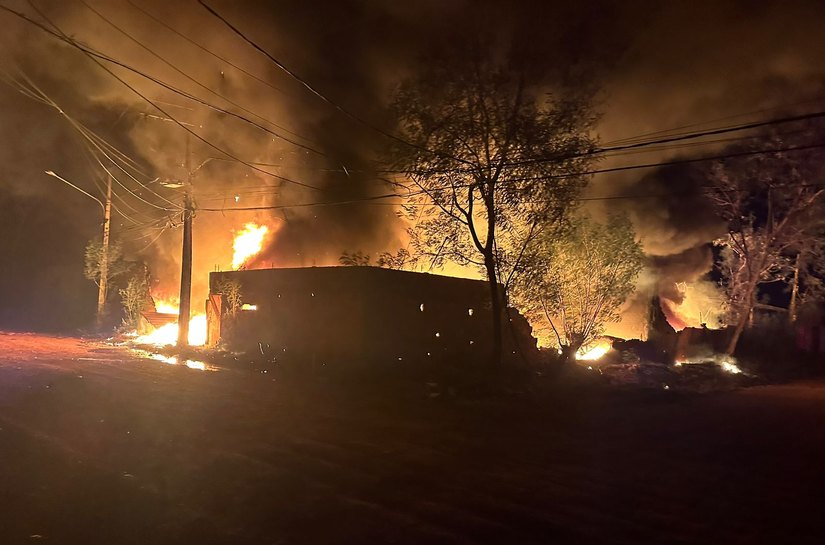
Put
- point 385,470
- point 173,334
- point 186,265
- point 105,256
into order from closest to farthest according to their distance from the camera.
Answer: point 385,470 < point 186,265 < point 173,334 < point 105,256

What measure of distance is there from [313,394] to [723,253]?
2983cm

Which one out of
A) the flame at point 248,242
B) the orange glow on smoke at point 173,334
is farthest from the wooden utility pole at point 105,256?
the flame at point 248,242

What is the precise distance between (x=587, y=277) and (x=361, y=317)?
7.40 m

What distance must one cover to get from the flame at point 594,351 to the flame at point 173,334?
1696cm

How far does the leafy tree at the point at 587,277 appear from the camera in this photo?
18.7 metres

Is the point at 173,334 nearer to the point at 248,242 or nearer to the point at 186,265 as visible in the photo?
the point at 248,242

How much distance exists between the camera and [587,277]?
19.1 metres

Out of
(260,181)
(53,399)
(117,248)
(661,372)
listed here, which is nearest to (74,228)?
(117,248)

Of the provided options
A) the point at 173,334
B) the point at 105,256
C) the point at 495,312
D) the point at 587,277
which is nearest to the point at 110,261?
the point at 105,256

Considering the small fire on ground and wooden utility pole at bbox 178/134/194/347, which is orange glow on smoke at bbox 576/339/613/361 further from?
the small fire on ground

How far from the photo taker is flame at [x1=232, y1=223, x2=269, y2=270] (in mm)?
33000

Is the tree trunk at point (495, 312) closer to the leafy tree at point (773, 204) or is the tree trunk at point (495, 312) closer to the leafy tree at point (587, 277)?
the leafy tree at point (587, 277)

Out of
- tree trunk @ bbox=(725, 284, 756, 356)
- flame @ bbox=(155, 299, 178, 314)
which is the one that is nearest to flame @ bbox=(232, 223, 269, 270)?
flame @ bbox=(155, 299, 178, 314)

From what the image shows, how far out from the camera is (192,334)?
1131 inches
